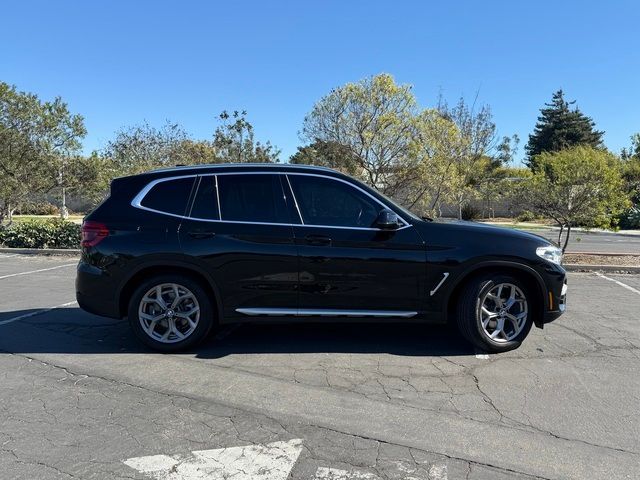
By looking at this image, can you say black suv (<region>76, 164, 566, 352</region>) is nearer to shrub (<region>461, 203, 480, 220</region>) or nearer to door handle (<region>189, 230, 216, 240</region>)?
door handle (<region>189, 230, 216, 240</region>)

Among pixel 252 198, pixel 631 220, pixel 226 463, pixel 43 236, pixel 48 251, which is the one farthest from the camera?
pixel 631 220

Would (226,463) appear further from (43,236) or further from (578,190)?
(43,236)

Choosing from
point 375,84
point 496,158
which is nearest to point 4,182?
point 375,84

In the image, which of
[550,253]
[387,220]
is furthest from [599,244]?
[387,220]

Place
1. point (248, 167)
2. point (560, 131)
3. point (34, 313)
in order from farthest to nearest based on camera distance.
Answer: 1. point (560, 131)
2. point (34, 313)
3. point (248, 167)

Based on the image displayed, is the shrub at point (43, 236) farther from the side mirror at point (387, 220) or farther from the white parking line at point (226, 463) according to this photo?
the white parking line at point (226, 463)

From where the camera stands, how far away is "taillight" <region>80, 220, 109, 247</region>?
17.2 ft

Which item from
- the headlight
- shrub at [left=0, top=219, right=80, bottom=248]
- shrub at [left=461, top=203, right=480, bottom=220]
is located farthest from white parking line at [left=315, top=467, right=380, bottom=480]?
shrub at [left=461, top=203, right=480, bottom=220]

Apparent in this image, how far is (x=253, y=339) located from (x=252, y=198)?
5.24 feet

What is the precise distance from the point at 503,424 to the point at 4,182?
1583 cm

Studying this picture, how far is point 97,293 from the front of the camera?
207 inches

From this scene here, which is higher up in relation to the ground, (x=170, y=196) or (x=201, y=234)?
(x=170, y=196)

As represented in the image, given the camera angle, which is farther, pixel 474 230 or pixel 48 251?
pixel 48 251

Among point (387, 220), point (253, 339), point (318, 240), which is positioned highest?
point (387, 220)
